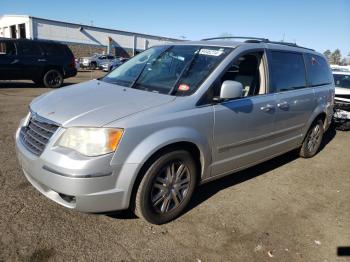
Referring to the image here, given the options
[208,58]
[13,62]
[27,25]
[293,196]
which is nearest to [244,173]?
[293,196]

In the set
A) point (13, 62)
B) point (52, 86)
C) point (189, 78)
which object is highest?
point (189, 78)

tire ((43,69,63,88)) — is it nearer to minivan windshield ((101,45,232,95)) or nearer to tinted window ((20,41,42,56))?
tinted window ((20,41,42,56))

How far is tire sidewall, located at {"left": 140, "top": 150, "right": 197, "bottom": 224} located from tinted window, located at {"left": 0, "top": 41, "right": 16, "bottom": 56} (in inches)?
454

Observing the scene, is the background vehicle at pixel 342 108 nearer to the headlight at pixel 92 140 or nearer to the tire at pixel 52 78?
the headlight at pixel 92 140

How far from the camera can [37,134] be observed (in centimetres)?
328

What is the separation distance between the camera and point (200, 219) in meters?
3.69

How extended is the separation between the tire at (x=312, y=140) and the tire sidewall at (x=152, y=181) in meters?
3.06

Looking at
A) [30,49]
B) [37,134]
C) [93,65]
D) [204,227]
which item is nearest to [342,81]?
[204,227]

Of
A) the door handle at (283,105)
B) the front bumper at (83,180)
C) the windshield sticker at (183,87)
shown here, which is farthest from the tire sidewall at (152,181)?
the door handle at (283,105)

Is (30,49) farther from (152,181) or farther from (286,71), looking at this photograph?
(152,181)

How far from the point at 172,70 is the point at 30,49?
433 inches

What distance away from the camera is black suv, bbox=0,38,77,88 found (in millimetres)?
12750

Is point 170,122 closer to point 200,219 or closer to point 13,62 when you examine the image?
point 200,219

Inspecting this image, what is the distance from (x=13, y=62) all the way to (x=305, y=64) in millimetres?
11080
